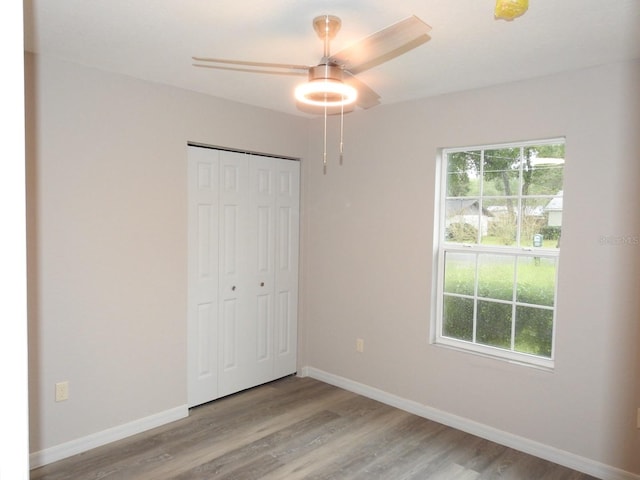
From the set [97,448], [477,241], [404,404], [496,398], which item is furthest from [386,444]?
[97,448]

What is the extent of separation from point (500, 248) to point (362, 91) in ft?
5.21

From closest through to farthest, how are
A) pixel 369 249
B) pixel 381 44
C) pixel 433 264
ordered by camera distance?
A: pixel 381 44, pixel 433 264, pixel 369 249

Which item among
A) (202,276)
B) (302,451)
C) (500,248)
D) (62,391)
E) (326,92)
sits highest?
(326,92)

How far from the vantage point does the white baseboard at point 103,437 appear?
2730 millimetres

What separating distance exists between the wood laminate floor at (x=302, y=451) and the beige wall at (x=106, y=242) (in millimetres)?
249

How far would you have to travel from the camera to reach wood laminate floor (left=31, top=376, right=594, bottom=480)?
273 centimetres

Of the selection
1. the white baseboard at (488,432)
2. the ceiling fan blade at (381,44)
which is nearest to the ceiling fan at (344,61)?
the ceiling fan blade at (381,44)

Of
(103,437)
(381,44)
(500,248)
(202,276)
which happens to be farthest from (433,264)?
(103,437)

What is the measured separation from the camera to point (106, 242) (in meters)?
2.98

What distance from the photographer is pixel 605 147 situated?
8.80ft

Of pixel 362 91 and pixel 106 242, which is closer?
pixel 362 91

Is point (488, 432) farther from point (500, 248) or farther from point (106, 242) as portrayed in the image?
point (106, 242)

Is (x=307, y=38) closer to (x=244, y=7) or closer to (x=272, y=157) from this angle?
(x=244, y=7)

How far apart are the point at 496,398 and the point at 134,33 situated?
319 centimetres
